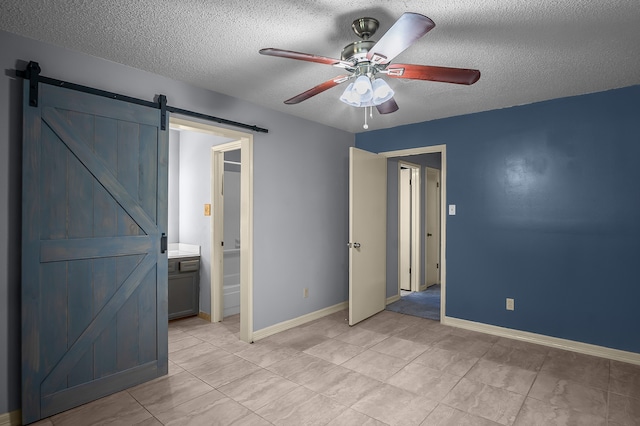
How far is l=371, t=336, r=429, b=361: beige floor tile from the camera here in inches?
126

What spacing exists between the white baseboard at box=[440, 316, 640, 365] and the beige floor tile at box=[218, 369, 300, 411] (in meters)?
2.25

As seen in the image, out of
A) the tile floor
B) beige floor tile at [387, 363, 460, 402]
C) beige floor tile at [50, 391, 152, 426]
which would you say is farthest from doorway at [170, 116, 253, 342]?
beige floor tile at [387, 363, 460, 402]

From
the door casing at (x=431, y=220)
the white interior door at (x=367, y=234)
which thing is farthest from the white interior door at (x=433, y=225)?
the white interior door at (x=367, y=234)

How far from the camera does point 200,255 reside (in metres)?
4.35

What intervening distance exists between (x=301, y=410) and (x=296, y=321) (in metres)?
1.71

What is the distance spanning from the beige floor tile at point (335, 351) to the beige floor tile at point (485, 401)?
0.95 m

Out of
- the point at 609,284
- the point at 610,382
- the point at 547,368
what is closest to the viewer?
the point at 610,382

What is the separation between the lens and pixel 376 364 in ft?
9.81

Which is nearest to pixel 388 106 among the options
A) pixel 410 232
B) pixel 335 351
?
pixel 335 351

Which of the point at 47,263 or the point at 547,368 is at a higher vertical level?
the point at 47,263

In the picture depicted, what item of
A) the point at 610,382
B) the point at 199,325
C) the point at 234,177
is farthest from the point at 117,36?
the point at 610,382

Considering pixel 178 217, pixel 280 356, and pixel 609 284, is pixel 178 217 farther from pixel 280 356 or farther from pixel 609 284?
pixel 609 284

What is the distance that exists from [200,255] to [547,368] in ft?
12.4

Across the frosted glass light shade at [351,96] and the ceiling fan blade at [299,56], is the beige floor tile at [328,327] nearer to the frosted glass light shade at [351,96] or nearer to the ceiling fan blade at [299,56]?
the frosted glass light shade at [351,96]
